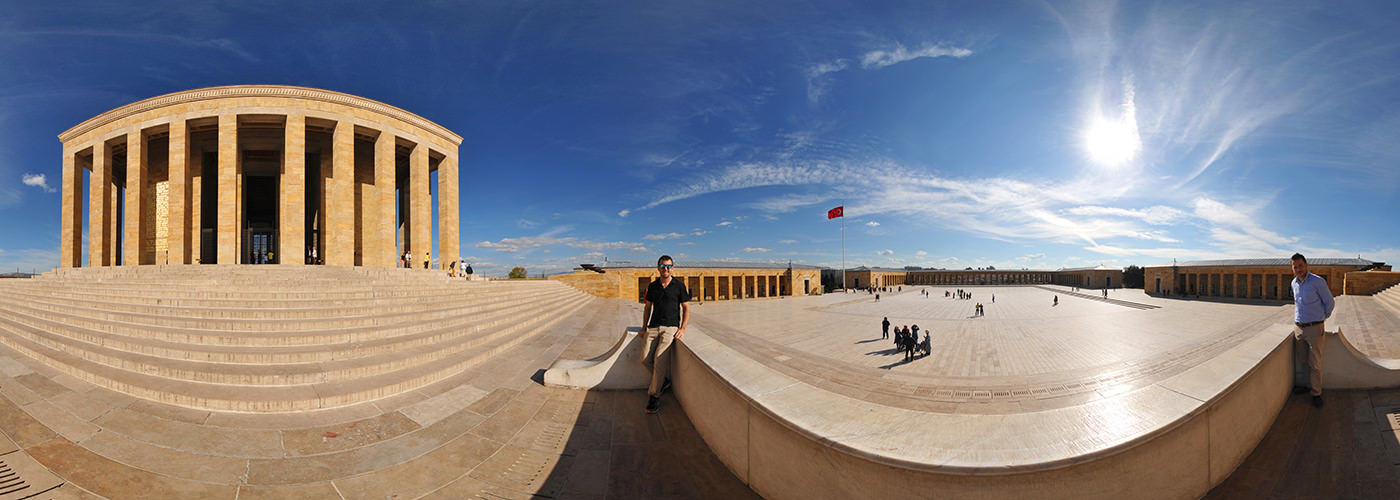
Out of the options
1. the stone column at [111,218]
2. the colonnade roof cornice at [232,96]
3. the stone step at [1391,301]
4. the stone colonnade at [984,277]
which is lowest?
the stone colonnade at [984,277]

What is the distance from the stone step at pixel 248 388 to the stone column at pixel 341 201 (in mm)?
12194

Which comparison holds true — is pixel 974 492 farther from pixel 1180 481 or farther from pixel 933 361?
pixel 933 361

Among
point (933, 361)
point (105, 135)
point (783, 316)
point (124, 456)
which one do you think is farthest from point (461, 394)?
point (105, 135)

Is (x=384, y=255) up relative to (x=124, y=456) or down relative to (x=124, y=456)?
up

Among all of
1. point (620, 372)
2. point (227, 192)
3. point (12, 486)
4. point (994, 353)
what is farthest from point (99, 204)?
point (994, 353)

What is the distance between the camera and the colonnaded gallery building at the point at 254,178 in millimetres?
16547

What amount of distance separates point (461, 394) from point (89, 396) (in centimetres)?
368

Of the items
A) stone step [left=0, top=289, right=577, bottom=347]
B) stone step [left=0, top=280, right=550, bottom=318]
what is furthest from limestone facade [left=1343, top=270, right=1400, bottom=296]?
stone step [left=0, top=280, right=550, bottom=318]

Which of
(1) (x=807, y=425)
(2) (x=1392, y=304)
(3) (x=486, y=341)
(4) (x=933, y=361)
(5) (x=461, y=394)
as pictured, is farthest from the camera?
(2) (x=1392, y=304)

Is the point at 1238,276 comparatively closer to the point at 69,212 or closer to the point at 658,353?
the point at 658,353

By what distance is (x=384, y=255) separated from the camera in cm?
1853

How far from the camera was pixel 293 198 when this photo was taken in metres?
16.6

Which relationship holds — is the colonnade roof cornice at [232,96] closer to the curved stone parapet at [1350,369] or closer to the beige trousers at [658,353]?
the beige trousers at [658,353]

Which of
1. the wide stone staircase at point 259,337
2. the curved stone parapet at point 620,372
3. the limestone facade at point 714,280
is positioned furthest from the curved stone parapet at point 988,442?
the limestone facade at point 714,280
